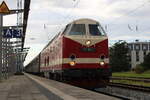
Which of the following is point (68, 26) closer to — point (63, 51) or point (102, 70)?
point (63, 51)

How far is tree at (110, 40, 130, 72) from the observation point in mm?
109188

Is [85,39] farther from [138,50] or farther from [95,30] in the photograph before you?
[138,50]

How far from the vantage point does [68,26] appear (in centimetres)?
2095

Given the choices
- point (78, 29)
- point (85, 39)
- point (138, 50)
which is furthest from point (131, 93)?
point (138, 50)

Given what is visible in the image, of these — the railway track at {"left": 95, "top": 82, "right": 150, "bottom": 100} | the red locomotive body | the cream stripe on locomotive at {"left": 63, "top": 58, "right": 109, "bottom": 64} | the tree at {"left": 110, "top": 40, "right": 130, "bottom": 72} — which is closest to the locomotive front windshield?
the red locomotive body

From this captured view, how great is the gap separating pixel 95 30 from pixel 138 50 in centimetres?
12979

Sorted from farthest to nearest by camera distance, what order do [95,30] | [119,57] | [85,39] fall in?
[119,57]
[95,30]
[85,39]

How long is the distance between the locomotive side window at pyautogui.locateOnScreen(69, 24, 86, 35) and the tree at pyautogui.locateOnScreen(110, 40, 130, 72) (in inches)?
3359

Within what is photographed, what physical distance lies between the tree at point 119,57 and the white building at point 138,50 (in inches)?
775

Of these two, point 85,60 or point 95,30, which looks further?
point 95,30

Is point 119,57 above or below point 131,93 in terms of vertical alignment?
above

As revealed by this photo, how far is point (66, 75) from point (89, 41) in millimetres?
2125

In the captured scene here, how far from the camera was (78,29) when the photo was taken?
20.5 metres

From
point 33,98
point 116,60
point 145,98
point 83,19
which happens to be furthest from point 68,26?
point 116,60
